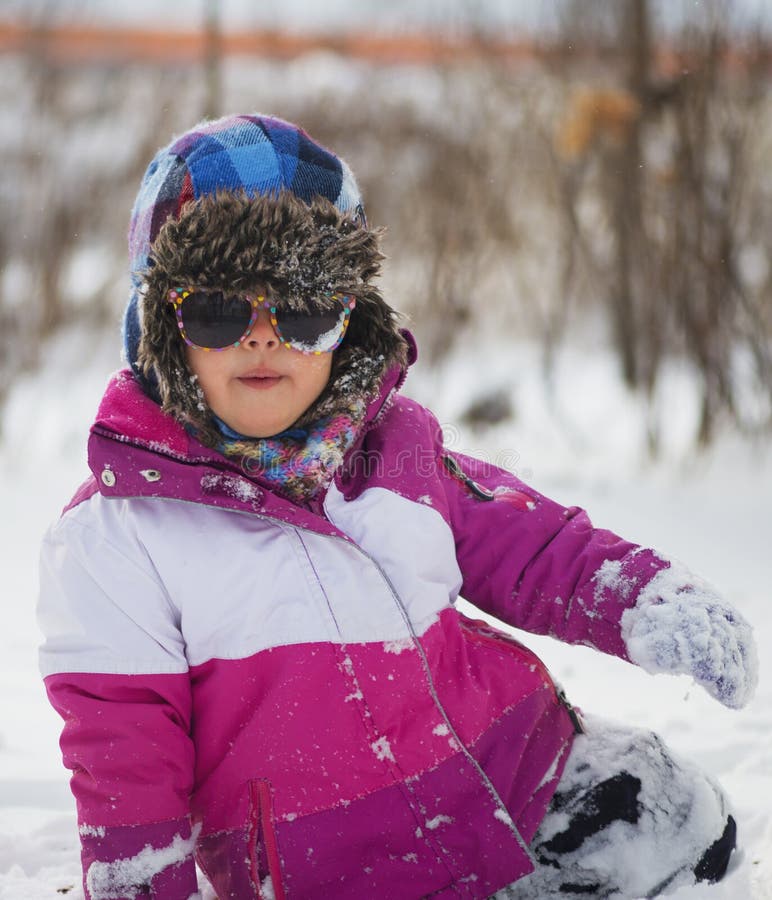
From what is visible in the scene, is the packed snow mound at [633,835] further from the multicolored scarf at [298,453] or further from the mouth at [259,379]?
the mouth at [259,379]

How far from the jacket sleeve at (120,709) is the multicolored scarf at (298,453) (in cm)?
23

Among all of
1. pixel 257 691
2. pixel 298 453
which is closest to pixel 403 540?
pixel 298 453

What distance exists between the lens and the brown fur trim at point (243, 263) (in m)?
1.53

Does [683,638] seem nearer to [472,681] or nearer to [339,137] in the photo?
[472,681]

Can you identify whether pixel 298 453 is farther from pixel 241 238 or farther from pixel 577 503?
pixel 577 503

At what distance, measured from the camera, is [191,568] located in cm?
149

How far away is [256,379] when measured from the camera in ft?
5.17

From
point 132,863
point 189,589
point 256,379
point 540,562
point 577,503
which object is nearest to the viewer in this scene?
point 132,863

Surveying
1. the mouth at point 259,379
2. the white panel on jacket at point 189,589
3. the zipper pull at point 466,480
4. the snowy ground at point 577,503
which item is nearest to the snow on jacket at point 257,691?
the white panel on jacket at point 189,589

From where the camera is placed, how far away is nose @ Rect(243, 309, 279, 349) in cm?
154

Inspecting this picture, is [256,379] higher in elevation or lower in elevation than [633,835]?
higher

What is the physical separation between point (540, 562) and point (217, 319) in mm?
680

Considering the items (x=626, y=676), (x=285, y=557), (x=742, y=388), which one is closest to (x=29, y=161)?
(x=742, y=388)

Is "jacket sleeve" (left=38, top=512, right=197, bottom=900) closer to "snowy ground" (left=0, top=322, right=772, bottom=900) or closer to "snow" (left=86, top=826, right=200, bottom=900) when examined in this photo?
"snow" (left=86, top=826, right=200, bottom=900)
